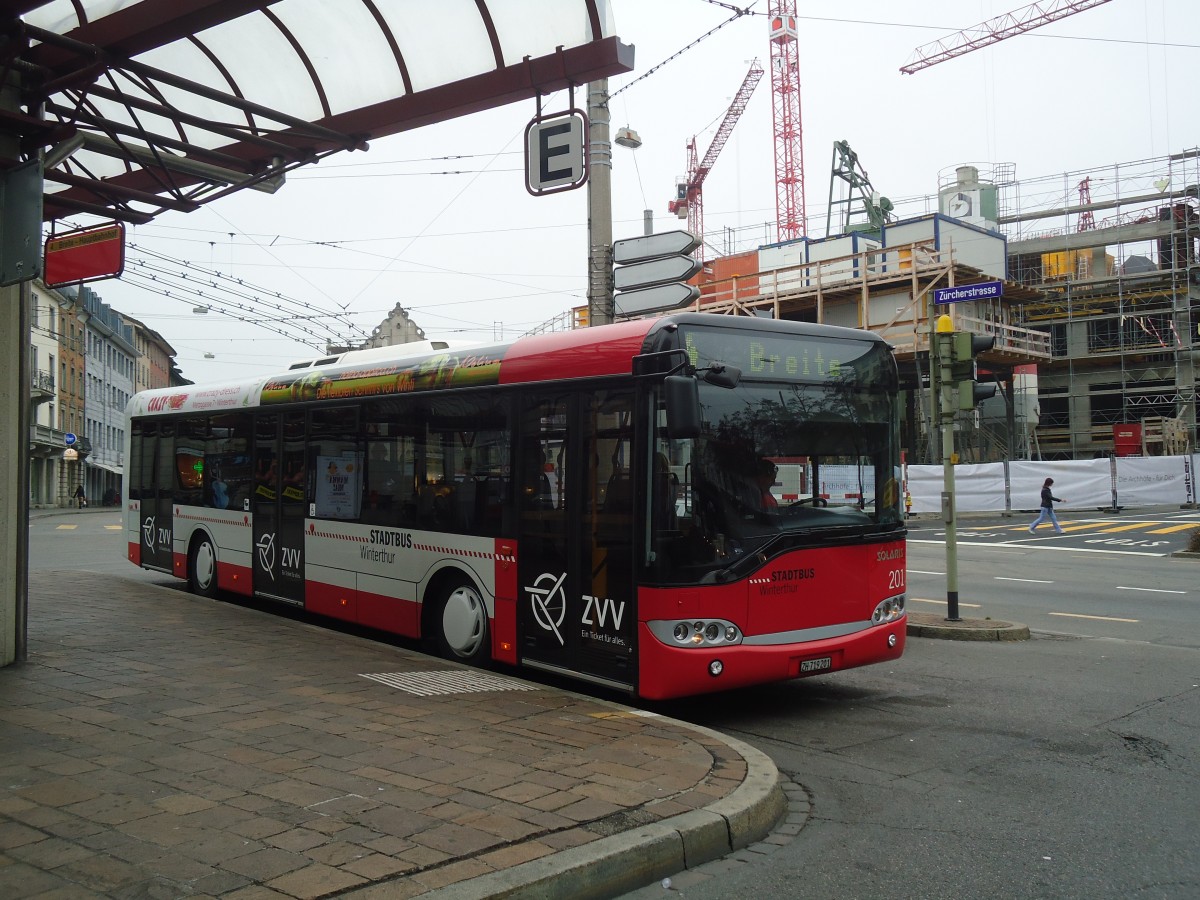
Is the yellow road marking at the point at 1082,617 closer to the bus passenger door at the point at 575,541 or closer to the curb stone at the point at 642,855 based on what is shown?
the bus passenger door at the point at 575,541

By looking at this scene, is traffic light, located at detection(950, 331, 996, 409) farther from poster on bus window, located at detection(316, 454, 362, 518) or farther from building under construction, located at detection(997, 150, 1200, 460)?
building under construction, located at detection(997, 150, 1200, 460)

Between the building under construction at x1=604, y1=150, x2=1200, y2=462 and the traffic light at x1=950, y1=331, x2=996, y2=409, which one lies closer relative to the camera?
the traffic light at x1=950, y1=331, x2=996, y2=409

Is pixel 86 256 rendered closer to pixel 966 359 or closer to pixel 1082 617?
pixel 966 359

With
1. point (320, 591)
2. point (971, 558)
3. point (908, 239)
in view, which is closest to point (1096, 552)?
point (971, 558)

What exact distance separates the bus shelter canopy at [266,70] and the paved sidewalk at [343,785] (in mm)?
4136

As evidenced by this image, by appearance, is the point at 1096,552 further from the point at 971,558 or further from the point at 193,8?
the point at 193,8

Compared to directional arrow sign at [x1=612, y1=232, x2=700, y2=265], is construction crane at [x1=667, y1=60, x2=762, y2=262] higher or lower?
higher

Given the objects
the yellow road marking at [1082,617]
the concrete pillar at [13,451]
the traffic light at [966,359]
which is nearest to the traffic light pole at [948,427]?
the traffic light at [966,359]

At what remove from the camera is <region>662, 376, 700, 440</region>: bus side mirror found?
6293 mm

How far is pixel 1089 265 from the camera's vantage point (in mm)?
51156

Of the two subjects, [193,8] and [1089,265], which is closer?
[193,8]

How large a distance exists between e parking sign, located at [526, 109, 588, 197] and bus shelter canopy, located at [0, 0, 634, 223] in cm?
59

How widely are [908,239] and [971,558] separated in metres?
25.1

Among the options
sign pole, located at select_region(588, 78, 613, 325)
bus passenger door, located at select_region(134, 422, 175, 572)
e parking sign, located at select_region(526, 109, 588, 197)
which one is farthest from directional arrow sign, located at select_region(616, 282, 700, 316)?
bus passenger door, located at select_region(134, 422, 175, 572)
